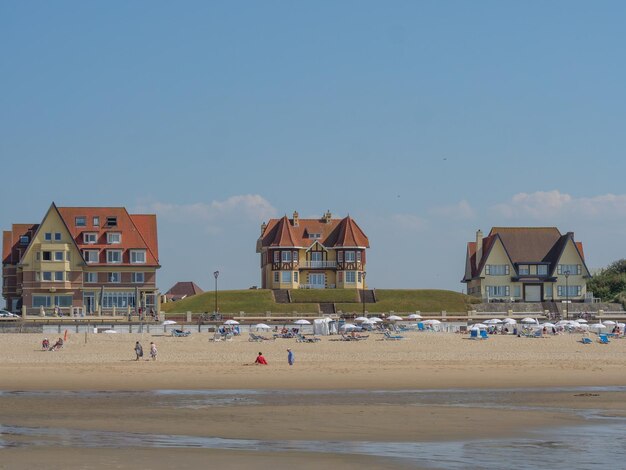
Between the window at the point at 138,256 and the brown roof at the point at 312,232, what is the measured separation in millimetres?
15341

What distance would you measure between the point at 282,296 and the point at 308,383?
58.4 metres

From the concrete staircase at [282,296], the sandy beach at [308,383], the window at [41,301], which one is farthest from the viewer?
the concrete staircase at [282,296]

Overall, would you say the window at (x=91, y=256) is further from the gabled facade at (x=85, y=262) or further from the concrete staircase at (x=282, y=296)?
the concrete staircase at (x=282, y=296)

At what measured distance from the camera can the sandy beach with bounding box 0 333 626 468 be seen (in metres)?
27.9

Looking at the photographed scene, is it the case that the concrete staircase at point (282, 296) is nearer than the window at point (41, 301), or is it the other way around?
the window at point (41, 301)

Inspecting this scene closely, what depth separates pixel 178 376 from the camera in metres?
45.6

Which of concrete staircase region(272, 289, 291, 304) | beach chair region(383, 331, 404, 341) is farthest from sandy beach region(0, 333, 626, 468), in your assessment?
concrete staircase region(272, 289, 291, 304)

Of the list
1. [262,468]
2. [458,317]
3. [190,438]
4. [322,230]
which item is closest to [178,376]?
[190,438]

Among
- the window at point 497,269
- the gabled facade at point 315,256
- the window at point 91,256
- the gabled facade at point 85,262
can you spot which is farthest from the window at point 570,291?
the window at point 91,256

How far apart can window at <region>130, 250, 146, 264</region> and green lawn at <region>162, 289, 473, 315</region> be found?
447cm

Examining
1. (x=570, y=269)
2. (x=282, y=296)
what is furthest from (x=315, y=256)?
(x=570, y=269)

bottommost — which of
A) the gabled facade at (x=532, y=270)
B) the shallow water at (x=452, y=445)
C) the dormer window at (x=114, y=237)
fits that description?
the shallow water at (x=452, y=445)

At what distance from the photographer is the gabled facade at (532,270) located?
108 m

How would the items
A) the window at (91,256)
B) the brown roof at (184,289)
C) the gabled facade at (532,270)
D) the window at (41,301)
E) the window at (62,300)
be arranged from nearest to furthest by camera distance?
the window at (41,301), the window at (62,300), the window at (91,256), the gabled facade at (532,270), the brown roof at (184,289)
